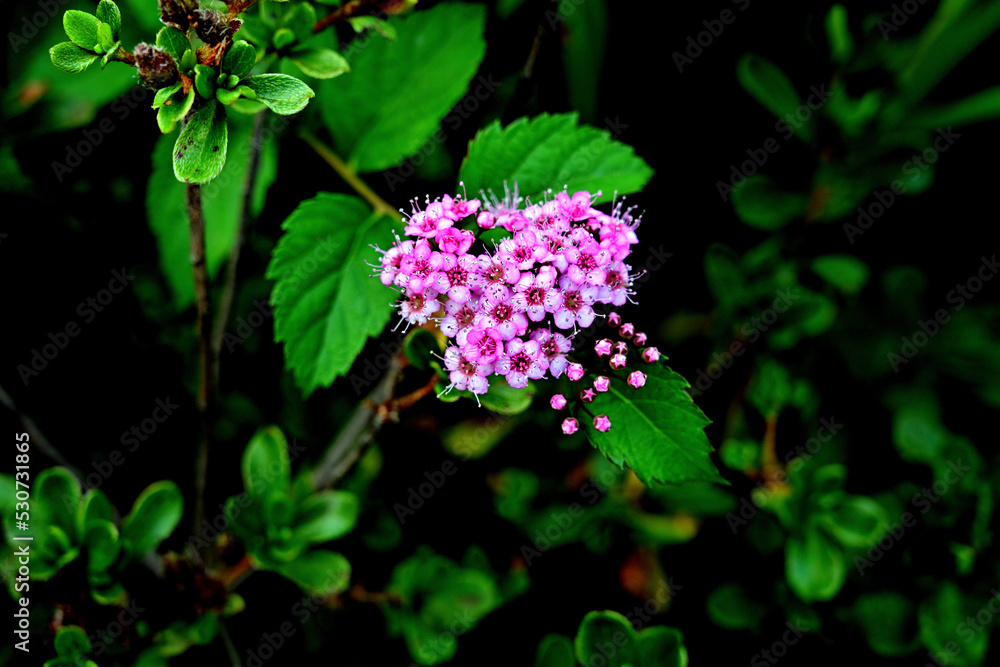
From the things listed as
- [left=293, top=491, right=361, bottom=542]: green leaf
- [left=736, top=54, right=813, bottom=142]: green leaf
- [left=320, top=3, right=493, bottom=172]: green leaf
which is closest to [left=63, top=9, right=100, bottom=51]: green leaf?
[left=320, top=3, right=493, bottom=172]: green leaf

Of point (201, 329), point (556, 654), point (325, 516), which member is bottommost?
point (325, 516)

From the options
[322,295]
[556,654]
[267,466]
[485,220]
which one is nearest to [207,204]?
[322,295]

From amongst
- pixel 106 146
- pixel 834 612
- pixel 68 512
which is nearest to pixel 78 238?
pixel 106 146

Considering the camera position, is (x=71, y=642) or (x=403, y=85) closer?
(x=71, y=642)

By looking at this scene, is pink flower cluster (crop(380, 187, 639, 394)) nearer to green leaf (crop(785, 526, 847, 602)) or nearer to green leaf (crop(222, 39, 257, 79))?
green leaf (crop(222, 39, 257, 79))

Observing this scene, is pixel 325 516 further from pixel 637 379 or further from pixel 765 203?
pixel 765 203

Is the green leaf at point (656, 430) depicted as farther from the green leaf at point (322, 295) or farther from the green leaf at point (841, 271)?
the green leaf at point (841, 271)

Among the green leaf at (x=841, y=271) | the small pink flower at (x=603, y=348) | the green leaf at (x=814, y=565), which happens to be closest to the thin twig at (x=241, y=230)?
the small pink flower at (x=603, y=348)
